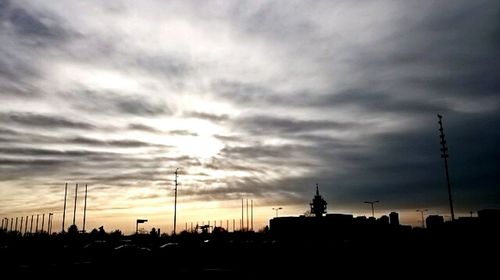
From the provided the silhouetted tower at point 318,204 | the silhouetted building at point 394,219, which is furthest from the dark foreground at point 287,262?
the silhouetted tower at point 318,204

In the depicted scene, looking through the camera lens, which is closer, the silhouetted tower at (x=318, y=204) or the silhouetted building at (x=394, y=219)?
the silhouetted building at (x=394, y=219)

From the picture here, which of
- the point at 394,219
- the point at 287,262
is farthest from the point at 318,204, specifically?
the point at 287,262

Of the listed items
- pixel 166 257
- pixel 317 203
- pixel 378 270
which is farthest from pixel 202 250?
pixel 317 203

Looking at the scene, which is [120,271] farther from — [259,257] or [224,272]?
[259,257]

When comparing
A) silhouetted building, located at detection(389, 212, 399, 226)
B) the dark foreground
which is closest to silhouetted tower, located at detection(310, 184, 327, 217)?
silhouetted building, located at detection(389, 212, 399, 226)

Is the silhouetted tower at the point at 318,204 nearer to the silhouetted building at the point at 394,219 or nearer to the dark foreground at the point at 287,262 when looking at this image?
the silhouetted building at the point at 394,219

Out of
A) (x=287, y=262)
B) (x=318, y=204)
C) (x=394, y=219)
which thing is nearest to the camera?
(x=287, y=262)

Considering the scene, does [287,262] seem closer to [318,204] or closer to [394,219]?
[394,219]

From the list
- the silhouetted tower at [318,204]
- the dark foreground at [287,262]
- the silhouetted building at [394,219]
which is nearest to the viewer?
the dark foreground at [287,262]

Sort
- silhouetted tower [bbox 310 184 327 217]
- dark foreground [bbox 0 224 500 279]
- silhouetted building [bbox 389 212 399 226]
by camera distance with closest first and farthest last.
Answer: dark foreground [bbox 0 224 500 279], silhouetted building [bbox 389 212 399 226], silhouetted tower [bbox 310 184 327 217]

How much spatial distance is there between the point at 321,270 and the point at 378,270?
10.6ft

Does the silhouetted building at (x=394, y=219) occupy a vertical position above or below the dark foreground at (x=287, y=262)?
above

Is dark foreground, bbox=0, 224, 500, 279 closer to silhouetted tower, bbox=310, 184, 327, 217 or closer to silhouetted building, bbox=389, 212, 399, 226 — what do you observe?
silhouetted building, bbox=389, 212, 399, 226

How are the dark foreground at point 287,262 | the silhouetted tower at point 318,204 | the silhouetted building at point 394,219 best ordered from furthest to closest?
the silhouetted tower at point 318,204
the silhouetted building at point 394,219
the dark foreground at point 287,262
